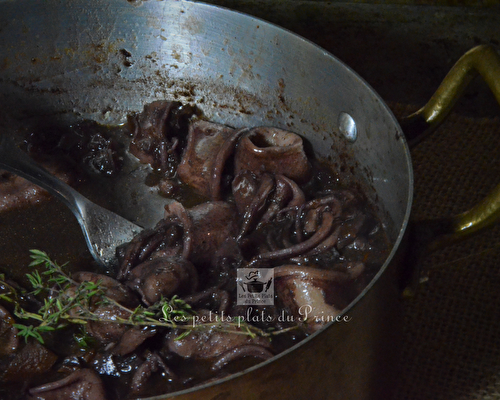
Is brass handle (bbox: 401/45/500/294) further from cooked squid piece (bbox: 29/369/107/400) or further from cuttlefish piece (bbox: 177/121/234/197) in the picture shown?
cooked squid piece (bbox: 29/369/107/400)

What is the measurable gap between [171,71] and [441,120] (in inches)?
54.3

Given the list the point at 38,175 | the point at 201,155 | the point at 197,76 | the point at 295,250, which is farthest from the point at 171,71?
the point at 295,250

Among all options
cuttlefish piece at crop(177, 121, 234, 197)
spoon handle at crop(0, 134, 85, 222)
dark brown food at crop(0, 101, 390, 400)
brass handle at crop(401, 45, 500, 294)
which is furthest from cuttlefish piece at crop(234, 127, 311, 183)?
spoon handle at crop(0, 134, 85, 222)

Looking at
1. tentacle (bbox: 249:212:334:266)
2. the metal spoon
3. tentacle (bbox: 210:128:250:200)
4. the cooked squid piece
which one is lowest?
the cooked squid piece

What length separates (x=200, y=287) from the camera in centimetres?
199

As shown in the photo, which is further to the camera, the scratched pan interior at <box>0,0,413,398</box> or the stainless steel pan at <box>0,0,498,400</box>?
the scratched pan interior at <box>0,0,413,398</box>

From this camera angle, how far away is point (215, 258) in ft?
6.85

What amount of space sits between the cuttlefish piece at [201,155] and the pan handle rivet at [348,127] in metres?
0.48

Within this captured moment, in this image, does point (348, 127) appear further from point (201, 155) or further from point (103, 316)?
point (103, 316)

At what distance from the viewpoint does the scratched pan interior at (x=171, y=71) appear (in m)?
2.38

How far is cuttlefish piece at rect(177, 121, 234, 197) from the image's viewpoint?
2.43 m

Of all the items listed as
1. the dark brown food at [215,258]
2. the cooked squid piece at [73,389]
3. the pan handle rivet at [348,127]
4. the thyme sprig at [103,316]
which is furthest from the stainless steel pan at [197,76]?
the cooked squid piece at [73,389]

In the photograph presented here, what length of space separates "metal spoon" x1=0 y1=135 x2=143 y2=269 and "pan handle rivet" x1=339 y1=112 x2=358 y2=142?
91 centimetres

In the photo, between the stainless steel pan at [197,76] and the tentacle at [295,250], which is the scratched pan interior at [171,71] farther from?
the tentacle at [295,250]
